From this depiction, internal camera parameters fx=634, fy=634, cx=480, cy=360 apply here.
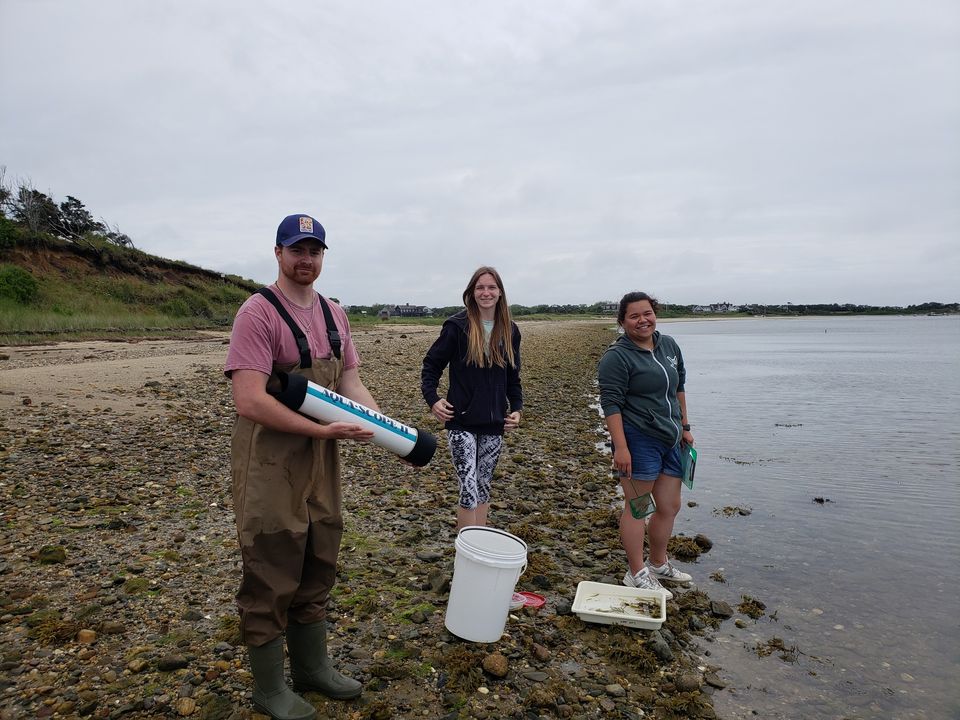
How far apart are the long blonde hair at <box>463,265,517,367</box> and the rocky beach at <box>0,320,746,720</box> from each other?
1824 mm

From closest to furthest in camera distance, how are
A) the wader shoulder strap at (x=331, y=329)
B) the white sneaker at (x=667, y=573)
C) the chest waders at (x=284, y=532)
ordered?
the chest waders at (x=284, y=532) → the wader shoulder strap at (x=331, y=329) → the white sneaker at (x=667, y=573)

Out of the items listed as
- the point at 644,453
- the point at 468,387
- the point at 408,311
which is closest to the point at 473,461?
the point at 468,387

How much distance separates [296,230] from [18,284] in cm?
3377

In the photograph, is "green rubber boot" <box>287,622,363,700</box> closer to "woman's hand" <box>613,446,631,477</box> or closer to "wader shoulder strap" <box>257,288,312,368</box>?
"wader shoulder strap" <box>257,288,312,368</box>

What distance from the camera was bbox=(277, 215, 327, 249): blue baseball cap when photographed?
3.11m

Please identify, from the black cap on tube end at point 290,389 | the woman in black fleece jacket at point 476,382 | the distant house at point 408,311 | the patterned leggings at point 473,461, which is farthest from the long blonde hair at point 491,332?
the distant house at point 408,311

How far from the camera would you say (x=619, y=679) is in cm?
404

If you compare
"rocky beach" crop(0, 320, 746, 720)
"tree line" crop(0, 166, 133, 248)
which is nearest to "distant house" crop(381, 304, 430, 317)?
"tree line" crop(0, 166, 133, 248)

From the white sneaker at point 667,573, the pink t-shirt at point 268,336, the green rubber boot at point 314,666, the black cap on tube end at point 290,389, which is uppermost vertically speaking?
the pink t-shirt at point 268,336

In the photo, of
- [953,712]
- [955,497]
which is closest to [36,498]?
[953,712]

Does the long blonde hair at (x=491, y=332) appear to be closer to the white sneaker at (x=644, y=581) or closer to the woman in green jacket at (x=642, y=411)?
the woman in green jacket at (x=642, y=411)

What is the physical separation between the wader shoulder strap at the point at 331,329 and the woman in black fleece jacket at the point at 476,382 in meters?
1.48

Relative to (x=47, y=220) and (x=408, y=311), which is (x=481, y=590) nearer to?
(x=47, y=220)

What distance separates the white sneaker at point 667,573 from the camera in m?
5.54
